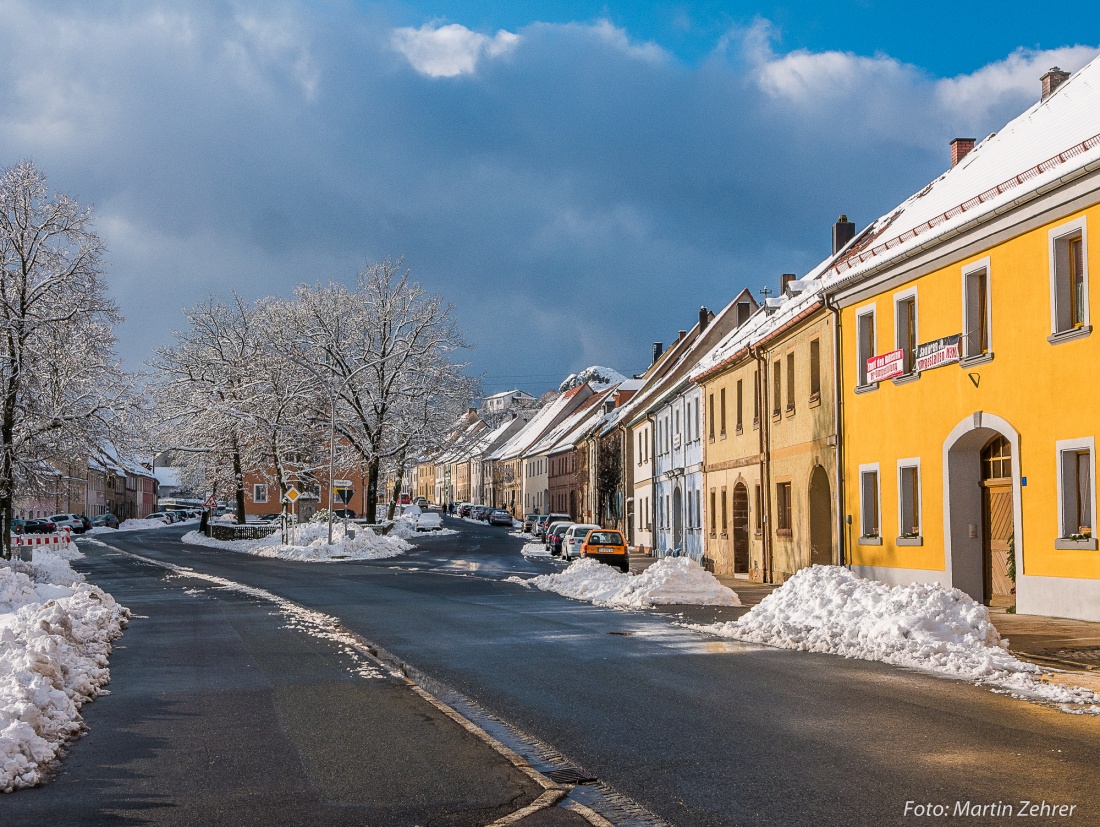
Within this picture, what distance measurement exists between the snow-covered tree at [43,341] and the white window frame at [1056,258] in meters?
30.4

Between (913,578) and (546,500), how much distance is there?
276 ft

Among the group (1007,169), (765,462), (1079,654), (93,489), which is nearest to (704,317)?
(765,462)

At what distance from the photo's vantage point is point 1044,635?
659 inches

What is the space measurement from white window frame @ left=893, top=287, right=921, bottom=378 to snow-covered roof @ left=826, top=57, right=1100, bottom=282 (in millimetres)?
817

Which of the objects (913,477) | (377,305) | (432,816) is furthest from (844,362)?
(377,305)

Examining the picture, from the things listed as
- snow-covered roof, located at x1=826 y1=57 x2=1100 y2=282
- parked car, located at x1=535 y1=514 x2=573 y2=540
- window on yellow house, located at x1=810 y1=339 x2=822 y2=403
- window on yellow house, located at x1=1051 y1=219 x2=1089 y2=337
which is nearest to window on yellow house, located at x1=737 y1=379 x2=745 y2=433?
window on yellow house, located at x1=810 y1=339 x2=822 y2=403

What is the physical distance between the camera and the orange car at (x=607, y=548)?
41.8 metres

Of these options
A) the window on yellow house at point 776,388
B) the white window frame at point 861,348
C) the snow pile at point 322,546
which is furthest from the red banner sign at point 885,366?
the snow pile at point 322,546

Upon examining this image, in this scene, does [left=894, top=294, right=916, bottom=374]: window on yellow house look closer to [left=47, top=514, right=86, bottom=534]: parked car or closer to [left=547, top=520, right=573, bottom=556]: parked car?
[left=547, top=520, right=573, bottom=556]: parked car

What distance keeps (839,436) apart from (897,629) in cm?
1371

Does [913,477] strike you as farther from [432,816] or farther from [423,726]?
[432,816]

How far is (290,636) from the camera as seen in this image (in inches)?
683

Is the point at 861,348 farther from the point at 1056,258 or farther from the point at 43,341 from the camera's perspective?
the point at 43,341

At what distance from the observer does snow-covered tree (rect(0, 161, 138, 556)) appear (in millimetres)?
38188
